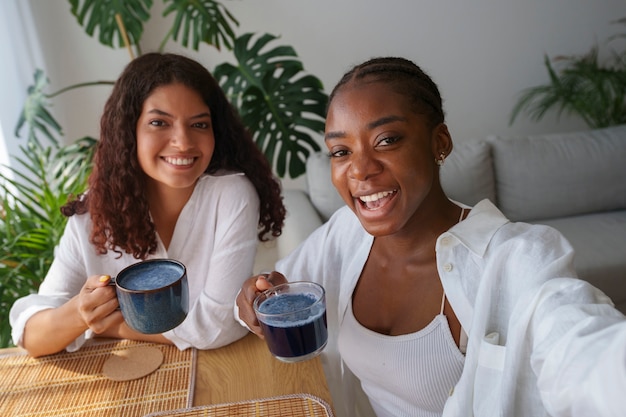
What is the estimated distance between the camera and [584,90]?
3525 mm

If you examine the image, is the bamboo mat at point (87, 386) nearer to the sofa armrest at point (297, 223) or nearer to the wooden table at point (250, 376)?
the wooden table at point (250, 376)

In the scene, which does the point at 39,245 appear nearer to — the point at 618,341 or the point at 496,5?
the point at 618,341

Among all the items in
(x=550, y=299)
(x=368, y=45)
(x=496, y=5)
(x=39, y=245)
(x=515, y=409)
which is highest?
(x=496, y=5)

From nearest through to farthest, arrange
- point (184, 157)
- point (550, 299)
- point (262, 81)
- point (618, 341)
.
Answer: point (618, 341), point (550, 299), point (184, 157), point (262, 81)

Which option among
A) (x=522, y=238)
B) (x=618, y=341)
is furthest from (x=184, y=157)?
(x=618, y=341)

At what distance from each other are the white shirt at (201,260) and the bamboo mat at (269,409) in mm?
220

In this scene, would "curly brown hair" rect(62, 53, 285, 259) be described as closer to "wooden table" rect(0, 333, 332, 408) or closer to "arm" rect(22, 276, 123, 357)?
"arm" rect(22, 276, 123, 357)

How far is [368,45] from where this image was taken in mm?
3393

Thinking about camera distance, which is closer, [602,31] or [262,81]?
[262,81]

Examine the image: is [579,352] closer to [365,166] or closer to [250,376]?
[365,166]

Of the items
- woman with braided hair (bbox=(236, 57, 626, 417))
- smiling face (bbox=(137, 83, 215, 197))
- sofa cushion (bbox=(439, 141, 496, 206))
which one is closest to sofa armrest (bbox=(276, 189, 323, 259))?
sofa cushion (bbox=(439, 141, 496, 206))

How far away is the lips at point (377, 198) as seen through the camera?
3.54ft

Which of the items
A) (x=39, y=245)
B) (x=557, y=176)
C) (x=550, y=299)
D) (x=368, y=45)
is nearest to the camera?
(x=550, y=299)

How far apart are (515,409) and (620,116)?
313cm
